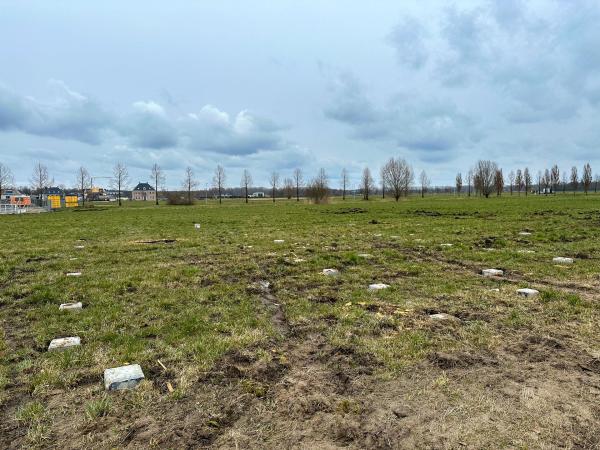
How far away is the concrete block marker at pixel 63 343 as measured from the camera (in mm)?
4930

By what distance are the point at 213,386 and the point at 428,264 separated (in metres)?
7.64

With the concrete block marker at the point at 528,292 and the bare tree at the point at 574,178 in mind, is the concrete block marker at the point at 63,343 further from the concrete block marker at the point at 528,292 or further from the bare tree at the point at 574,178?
the bare tree at the point at 574,178

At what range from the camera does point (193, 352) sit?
476 centimetres

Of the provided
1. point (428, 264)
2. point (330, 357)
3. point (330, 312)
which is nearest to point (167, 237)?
point (428, 264)

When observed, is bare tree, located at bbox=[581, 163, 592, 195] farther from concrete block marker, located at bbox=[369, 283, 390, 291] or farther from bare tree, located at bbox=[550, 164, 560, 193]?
concrete block marker, located at bbox=[369, 283, 390, 291]

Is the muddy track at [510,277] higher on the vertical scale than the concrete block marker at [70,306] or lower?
higher

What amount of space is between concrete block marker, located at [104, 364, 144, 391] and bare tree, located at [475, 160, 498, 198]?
10216 centimetres

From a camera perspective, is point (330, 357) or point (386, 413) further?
point (330, 357)

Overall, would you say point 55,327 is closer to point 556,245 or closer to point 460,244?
point 460,244

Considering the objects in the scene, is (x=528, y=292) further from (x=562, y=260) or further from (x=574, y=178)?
(x=574, y=178)

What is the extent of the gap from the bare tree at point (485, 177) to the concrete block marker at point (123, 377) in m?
102

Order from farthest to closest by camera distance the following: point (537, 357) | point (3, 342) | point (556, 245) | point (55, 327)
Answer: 1. point (556, 245)
2. point (55, 327)
3. point (3, 342)
4. point (537, 357)

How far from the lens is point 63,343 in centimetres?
503

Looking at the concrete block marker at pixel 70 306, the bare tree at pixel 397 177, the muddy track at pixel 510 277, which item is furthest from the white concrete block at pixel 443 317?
the bare tree at pixel 397 177
